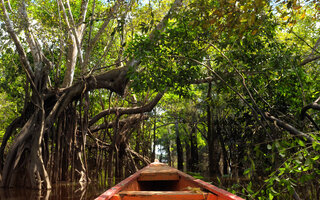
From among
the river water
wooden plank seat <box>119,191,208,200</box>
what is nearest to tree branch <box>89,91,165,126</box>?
the river water

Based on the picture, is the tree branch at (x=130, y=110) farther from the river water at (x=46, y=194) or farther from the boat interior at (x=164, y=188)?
the boat interior at (x=164, y=188)

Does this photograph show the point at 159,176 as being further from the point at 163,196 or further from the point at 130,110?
the point at 130,110

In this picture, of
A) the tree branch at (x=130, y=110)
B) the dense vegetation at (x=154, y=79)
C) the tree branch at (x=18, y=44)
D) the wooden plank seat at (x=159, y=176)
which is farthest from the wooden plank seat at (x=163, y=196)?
the tree branch at (x=130, y=110)

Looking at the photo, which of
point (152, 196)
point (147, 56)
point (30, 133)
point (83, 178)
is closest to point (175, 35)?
point (147, 56)

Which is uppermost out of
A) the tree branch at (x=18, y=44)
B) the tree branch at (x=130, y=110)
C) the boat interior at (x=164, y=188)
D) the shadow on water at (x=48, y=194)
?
the tree branch at (x=18, y=44)

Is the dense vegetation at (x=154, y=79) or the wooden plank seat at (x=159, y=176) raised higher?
the dense vegetation at (x=154, y=79)

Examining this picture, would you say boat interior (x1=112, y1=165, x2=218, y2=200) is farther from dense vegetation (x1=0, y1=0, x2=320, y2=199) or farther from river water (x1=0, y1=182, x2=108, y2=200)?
river water (x1=0, y1=182, x2=108, y2=200)

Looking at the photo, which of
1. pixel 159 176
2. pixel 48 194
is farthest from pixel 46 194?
pixel 159 176

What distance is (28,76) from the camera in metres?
7.10

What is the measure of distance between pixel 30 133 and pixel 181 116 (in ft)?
33.6

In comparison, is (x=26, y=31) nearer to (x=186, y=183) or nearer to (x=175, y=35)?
(x=175, y=35)

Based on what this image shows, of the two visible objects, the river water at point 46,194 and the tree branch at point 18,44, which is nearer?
the river water at point 46,194

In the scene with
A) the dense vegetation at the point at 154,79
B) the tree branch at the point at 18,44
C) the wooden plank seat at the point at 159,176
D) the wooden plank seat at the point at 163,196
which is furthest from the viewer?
the tree branch at the point at 18,44

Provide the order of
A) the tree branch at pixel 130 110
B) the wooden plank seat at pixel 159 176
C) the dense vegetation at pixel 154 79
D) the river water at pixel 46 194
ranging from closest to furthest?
the wooden plank seat at pixel 159 176 → the dense vegetation at pixel 154 79 → the river water at pixel 46 194 → the tree branch at pixel 130 110
